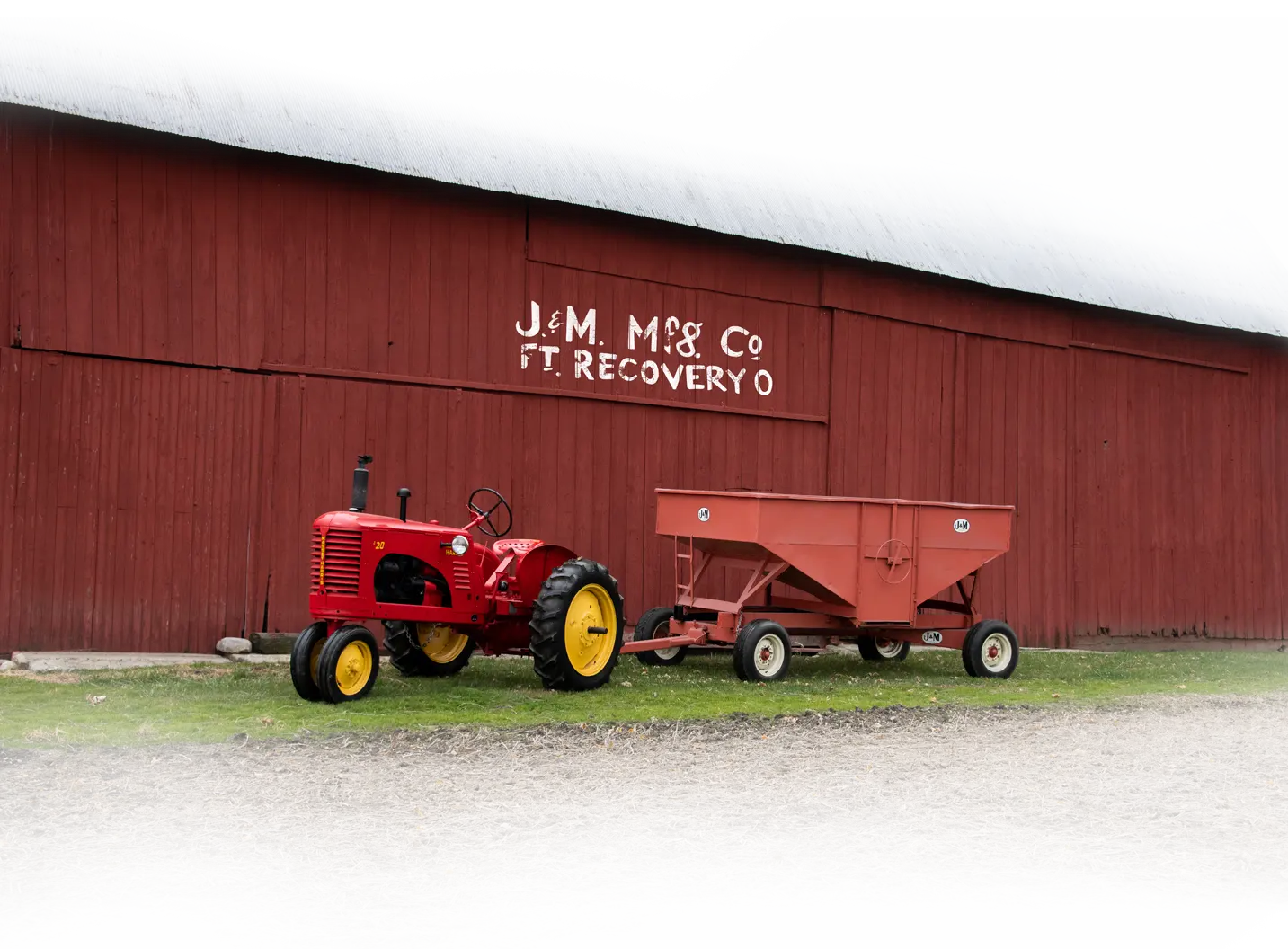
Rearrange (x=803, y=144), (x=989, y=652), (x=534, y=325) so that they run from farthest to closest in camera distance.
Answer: (x=803, y=144), (x=534, y=325), (x=989, y=652)

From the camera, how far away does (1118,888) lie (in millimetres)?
4746

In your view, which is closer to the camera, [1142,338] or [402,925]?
[402,925]

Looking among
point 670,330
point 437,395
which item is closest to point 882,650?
point 670,330

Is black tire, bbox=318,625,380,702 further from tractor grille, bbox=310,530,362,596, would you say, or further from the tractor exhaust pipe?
the tractor exhaust pipe

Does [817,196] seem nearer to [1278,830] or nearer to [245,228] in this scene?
[245,228]

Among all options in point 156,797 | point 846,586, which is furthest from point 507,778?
point 846,586

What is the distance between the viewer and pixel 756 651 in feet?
35.0

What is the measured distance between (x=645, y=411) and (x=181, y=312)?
4.60m

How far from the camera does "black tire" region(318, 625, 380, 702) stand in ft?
27.3

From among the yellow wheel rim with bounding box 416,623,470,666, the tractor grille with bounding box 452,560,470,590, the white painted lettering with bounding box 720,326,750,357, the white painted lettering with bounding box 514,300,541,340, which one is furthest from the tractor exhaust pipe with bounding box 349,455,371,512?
the white painted lettering with bounding box 720,326,750,357

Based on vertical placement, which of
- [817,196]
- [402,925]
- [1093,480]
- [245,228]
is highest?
[817,196]

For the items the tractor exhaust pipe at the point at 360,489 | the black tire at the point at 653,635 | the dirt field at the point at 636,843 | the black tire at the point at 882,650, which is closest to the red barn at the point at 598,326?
the black tire at the point at 653,635

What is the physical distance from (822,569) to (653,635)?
1631 mm

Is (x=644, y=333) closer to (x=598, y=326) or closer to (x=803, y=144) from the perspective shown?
(x=598, y=326)
